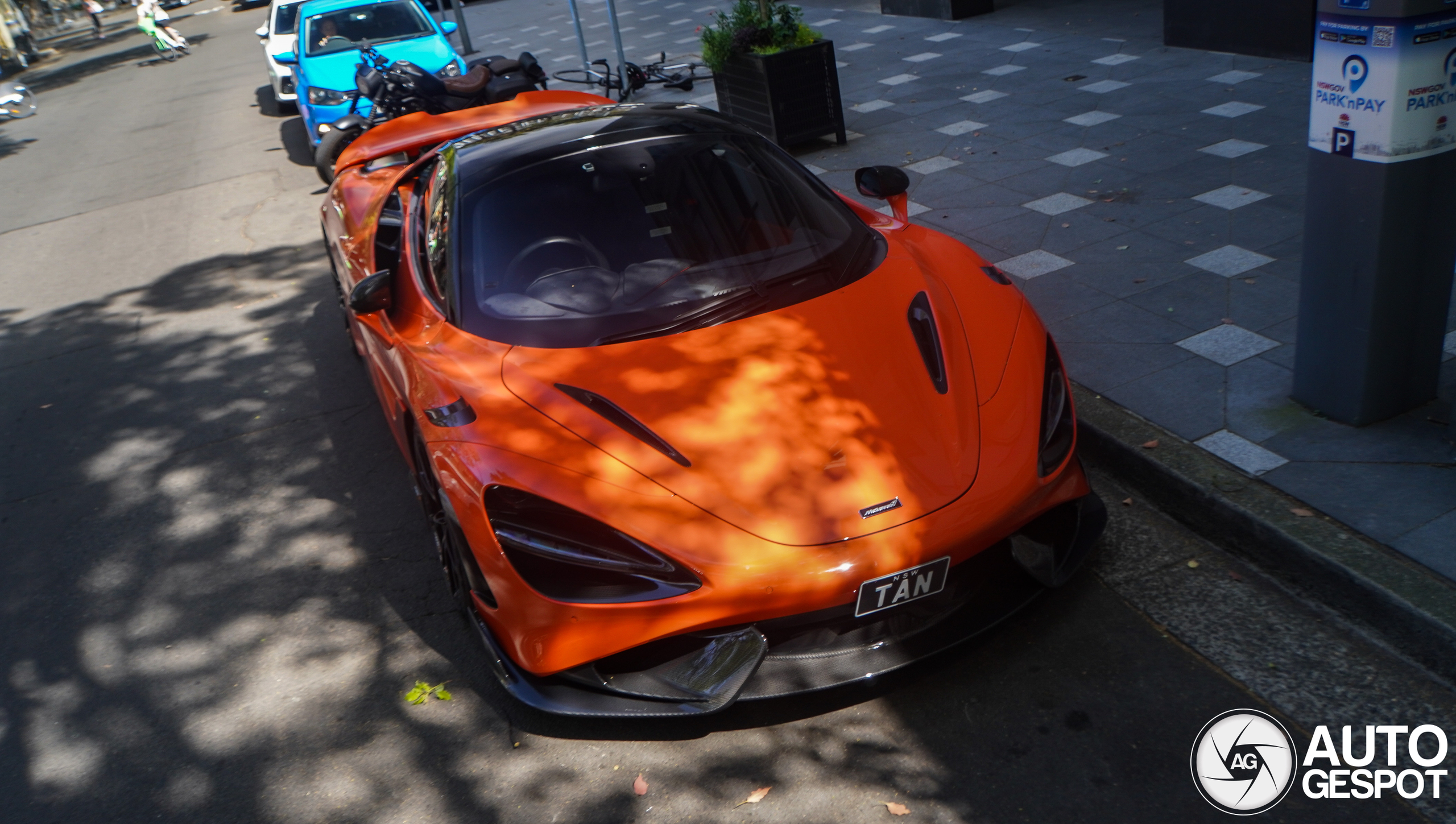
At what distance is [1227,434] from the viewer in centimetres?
389

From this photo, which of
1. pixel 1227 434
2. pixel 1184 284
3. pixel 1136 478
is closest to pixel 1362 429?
pixel 1227 434

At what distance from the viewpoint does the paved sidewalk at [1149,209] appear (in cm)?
369

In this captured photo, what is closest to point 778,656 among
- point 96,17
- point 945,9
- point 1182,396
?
point 1182,396

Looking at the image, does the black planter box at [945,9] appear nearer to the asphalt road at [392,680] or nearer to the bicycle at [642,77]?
the bicycle at [642,77]

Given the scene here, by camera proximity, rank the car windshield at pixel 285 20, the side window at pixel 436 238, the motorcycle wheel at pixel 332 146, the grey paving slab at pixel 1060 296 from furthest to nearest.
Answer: the car windshield at pixel 285 20
the motorcycle wheel at pixel 332 146
the grey paving slab at pixel 1060 296
the side window at pixel 436 238

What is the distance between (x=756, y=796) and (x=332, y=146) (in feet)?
23.7

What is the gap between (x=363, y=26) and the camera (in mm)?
11836

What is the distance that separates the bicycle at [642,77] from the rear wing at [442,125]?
5.24 meters

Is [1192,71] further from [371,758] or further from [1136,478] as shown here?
[371,758]

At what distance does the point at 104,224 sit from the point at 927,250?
974cm

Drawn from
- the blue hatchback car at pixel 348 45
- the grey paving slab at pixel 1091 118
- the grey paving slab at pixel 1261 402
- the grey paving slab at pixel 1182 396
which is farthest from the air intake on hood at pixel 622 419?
the blue hatchback car at pixel 348 45

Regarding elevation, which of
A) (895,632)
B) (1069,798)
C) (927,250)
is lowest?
(1069,798)

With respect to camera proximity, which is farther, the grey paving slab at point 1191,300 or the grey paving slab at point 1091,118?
the grey paving slab at point 1091,118

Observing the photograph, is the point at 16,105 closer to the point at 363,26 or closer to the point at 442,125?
the point at 363,26
